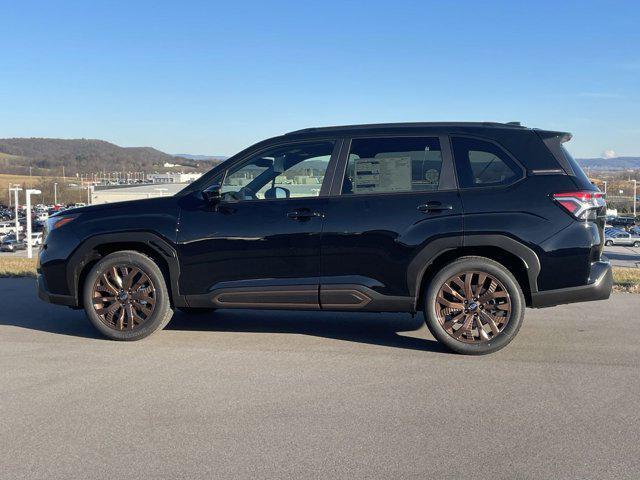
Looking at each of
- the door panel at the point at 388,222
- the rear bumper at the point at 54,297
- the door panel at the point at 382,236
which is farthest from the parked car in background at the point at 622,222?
the rear bumper at the point at 54,297

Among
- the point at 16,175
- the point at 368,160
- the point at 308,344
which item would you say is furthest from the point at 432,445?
the point at 16,175

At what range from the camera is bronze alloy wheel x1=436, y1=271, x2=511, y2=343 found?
5.41m

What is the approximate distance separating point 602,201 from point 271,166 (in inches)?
111

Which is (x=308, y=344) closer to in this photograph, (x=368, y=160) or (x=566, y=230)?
(x=368, y=160)

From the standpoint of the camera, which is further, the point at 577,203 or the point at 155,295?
the point at 155,295

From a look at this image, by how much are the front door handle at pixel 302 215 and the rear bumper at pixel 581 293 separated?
1892 millimetres

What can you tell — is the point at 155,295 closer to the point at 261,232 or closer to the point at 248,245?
the point at 248,245

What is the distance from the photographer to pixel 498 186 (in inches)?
215

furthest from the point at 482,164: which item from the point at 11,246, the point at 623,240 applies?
the point at 623,240

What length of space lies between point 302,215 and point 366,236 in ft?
1.89

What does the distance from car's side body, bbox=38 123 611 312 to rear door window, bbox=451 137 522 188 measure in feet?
0.06

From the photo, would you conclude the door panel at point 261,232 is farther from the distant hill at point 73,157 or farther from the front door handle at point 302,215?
the distant hill at point 73,157

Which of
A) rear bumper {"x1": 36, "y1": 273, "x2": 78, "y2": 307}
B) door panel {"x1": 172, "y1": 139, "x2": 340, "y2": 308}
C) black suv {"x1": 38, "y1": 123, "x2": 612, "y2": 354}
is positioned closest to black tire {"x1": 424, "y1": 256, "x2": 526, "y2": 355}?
black suv {"x1": 38, "y1": 123, "x2": 612, "y2": 354}

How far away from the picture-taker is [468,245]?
213 inches
